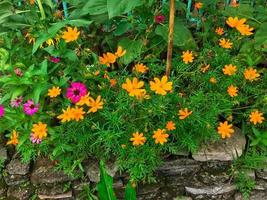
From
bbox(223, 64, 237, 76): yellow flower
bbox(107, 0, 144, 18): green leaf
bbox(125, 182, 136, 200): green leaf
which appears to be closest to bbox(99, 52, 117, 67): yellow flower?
bbox(107, 0, 144, 18): green leaf

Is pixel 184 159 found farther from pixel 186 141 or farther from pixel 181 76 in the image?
pixel 181 76

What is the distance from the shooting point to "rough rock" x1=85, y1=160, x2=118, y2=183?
2.70m

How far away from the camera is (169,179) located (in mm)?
2803

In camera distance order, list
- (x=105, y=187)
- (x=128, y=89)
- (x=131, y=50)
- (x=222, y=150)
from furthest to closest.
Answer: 1. (x=131, y=50)
2. (x=222, y=150)
3. (x=128, y=89)
4. (x=105, y=187)

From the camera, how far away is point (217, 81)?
2822 mm

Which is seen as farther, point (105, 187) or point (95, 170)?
point (95, 170)

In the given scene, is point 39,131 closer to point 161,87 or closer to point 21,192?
point 21,192

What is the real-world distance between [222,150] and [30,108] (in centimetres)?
115

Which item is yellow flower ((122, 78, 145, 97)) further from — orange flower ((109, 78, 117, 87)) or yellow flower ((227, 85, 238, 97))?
yellow flower ((227, 85, 238, 97))

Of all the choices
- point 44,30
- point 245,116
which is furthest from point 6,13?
point 245,116

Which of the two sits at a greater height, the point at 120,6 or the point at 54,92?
the point at 120,6

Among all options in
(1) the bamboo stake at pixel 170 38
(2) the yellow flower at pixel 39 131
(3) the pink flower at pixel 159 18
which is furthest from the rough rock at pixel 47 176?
(3) the pink flower at pixel 159 18

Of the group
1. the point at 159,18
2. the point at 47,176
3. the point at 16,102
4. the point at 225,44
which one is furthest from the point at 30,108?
the point at 225,44

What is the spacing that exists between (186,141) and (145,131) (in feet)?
0.81
